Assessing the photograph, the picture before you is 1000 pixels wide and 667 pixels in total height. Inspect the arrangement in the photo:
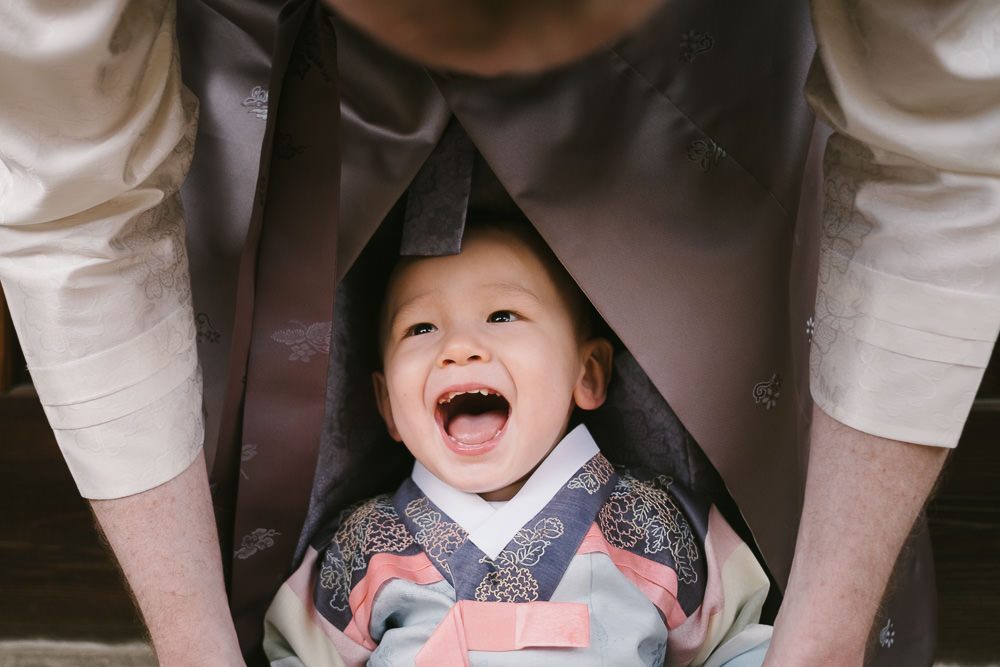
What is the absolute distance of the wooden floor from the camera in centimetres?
159

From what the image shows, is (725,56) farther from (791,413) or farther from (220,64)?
(220,64)

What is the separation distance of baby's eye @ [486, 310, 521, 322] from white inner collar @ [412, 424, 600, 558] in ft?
0.47

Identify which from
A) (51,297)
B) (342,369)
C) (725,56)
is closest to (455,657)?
(342,369)

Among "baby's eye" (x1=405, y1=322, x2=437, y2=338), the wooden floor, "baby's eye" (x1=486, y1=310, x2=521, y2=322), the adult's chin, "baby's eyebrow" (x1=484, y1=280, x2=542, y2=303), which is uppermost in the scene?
the adult's chin

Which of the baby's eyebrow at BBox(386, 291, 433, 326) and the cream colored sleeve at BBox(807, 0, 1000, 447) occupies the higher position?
the cream colored sleeve at BBox(807, 0, 1000, 447)

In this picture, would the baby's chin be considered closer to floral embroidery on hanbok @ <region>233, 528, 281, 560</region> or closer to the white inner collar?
the white inner collar

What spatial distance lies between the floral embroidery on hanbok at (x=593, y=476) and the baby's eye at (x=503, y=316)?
0.58 feet

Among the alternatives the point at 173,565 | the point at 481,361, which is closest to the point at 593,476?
the point at 481,361

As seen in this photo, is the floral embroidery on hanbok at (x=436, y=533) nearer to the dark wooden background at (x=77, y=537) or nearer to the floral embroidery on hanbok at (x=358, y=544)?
the floral embroidery on hanbok at (x=358, y=544)

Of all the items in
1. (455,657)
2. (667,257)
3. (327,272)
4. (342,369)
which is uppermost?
(667,257)

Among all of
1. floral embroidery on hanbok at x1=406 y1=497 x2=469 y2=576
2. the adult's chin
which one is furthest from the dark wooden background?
the adult's chin

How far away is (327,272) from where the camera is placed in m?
1.06

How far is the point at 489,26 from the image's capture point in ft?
2.42

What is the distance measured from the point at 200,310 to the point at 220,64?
0.86 ft
